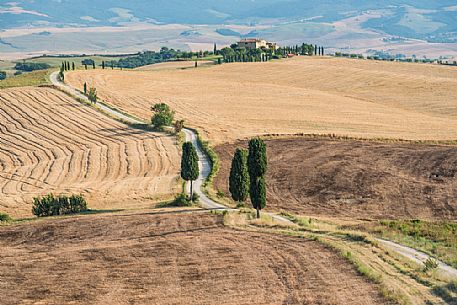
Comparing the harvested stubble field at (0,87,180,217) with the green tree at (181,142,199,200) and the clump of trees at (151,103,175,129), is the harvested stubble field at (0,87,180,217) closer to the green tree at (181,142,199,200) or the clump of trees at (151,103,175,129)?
the clump of trees at (151,103,175,129)

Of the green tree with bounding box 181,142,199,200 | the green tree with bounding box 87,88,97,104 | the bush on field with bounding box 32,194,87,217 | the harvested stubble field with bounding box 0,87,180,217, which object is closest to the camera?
the bush on field with bounding box 32,194,87,217

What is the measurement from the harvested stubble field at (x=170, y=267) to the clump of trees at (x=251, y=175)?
17.3 feet

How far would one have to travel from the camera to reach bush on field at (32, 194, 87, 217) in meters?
64.1

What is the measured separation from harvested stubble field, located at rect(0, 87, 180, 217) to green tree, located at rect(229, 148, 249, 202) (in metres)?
10.2

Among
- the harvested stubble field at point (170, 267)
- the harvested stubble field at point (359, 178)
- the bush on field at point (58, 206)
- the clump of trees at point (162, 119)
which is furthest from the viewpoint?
the clump of trees at point (162, 119)

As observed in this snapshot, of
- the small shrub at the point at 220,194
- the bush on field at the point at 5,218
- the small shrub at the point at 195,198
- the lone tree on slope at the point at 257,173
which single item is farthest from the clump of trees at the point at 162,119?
the lone tree on slope at the point at 257,173

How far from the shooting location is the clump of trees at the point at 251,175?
196 feet

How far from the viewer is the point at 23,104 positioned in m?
130

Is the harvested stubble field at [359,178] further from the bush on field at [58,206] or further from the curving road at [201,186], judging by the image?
the bush on field at [58,206]

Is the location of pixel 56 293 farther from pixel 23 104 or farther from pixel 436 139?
pixel 23 104

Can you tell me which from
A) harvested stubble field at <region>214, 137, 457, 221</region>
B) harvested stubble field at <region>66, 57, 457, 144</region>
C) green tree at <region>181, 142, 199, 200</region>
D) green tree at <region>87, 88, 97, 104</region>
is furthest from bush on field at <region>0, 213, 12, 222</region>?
green tree at <region>87, 88, 97, 104</region>

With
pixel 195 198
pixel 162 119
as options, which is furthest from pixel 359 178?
pixel 162 119

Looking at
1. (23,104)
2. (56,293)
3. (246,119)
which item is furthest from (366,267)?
(23,104)

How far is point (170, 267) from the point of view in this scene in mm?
43719
